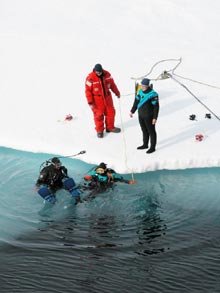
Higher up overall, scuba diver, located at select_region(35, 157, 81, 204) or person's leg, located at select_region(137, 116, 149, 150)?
person's leg, located at select_region(137, 116, 149, 150)

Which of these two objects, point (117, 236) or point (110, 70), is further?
point (110, 70)

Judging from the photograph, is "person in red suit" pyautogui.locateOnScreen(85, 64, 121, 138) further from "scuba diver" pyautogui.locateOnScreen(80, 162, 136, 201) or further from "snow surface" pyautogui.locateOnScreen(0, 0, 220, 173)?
"scuba diver" pyautogui.locateOnScreen(80, 162, 136, 201)

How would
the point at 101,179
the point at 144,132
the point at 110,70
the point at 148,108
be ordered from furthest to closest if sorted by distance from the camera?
the point at 110,70, the point at 144,132, the point at 148,108, the point at 101,179

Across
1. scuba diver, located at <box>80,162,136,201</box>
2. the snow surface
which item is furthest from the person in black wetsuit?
scuba diver, located at <box>80,162,136,201</box>

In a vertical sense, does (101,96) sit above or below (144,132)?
above

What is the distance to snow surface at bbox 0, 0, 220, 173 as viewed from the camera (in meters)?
11.4

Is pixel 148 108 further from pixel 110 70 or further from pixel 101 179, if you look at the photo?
pixel 110 70

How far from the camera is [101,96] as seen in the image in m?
11.3

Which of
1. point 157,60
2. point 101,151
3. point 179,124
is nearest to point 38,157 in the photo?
point 101,151

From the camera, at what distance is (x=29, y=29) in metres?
18.2

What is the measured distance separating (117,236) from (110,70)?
7756 mm

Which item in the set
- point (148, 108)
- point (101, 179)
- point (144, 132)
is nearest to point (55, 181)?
point (101, 179)

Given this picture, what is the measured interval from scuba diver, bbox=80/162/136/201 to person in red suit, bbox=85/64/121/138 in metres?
2.02

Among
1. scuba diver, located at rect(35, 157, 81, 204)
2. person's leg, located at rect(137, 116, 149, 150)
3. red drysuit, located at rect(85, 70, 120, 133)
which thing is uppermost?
red drysuit, located at rect(85, 70, 120, 133)
